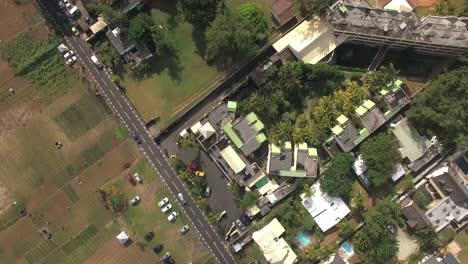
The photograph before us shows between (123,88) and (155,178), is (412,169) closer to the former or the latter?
(155,178)

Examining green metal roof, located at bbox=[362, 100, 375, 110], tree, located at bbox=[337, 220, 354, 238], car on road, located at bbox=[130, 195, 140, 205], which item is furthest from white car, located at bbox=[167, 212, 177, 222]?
green metal roof, located at bbox=[362, 100, 375, 110]

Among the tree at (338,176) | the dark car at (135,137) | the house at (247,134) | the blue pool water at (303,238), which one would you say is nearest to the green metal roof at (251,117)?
the house at (247,134)

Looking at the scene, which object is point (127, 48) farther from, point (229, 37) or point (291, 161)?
point (291, 161)

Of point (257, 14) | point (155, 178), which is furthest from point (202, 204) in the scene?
point (257, 14)

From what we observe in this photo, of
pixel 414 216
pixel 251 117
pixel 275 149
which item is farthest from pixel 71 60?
pixel 414 216

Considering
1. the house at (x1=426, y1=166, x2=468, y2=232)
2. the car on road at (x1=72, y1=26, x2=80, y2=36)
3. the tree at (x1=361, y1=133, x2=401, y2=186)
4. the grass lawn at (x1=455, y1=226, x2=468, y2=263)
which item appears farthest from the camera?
the car on road at (x1=72, y1=26, x2=80, y2=36)

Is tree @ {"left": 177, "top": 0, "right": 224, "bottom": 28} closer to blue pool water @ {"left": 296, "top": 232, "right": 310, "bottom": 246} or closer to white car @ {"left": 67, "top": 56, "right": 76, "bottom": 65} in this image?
white car @ {"left": 67, "top": 56, "right": 76, "bottom": 65}
